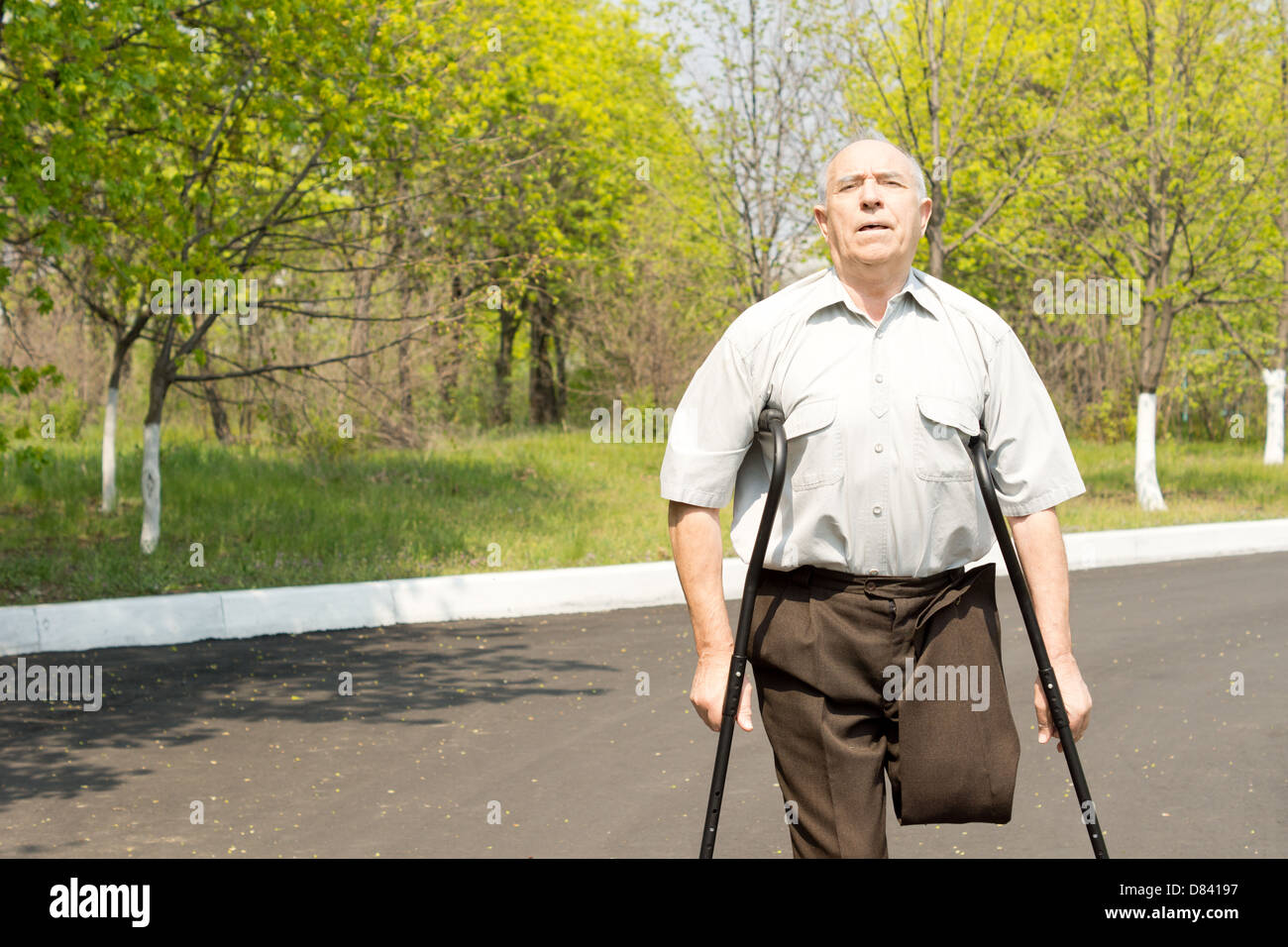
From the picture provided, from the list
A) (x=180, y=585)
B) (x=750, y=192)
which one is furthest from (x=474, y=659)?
(x=750, y=192)

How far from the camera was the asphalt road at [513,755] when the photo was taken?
17.4 feet

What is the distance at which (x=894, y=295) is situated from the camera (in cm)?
319

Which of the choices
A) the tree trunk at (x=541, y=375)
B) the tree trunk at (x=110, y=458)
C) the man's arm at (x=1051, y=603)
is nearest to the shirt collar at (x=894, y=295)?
the man's arm at (x=1051, y=603)

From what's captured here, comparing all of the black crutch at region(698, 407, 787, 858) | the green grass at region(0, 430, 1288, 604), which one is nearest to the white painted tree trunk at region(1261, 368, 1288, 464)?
the green grass at region(0, 430, 1288, 604)

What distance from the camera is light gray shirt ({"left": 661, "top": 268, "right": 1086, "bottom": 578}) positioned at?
308 cm

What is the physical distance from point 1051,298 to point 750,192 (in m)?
6.35

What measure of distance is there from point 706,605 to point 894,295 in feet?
2.62

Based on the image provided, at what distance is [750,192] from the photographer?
18.4 meters

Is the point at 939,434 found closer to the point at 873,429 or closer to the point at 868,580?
the point at 873,429

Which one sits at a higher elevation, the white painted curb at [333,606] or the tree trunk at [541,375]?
the tree trunk at [541,375]

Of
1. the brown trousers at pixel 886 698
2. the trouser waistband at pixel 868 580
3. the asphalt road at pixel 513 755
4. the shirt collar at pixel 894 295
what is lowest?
the asphalt road at pixel 513 755

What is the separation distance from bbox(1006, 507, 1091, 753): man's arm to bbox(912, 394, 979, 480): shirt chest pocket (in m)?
0.20

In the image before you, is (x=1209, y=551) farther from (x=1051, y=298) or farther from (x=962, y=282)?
(x=962, y=282)

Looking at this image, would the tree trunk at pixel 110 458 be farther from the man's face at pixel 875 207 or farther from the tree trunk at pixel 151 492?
the man's face at pixel 875 207
